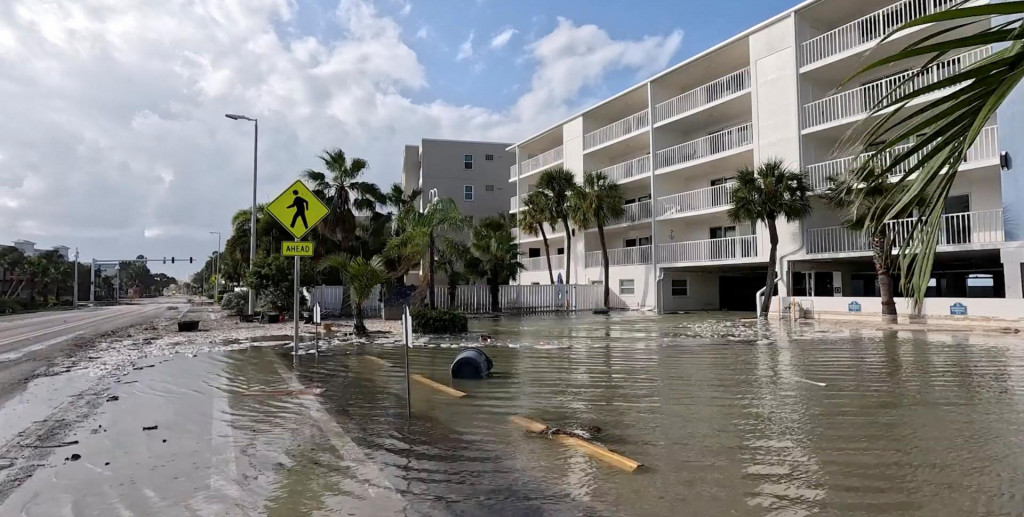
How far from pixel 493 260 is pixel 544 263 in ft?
33.0

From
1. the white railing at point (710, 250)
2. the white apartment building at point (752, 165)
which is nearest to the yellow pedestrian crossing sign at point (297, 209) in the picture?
the white apartment building at point (752, 165)

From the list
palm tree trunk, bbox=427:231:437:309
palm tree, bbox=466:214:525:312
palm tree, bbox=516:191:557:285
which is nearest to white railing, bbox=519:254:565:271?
palm tree, bbox=516:191:557:285

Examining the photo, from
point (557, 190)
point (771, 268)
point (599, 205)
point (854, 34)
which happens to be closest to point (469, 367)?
point (771, 268)

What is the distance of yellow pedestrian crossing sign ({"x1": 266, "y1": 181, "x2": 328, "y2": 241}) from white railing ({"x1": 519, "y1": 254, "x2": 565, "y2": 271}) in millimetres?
28838

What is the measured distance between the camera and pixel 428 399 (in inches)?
334

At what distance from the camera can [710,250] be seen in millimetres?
29016

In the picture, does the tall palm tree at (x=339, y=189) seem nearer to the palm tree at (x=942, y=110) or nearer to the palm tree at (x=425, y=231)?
the palm tree at (x=425, y=231)

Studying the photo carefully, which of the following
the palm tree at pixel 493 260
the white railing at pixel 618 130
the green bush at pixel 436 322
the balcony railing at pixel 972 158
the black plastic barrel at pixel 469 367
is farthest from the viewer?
the white railing at pixel 618 130

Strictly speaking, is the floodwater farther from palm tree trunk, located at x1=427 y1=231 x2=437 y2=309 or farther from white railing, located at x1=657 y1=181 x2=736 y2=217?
white railing, located at x1=657 y1=181 x2=736 y2=217

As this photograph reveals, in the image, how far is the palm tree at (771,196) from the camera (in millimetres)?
23391

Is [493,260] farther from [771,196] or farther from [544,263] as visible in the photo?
[771,196]

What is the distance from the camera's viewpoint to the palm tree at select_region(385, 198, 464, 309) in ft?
61.9

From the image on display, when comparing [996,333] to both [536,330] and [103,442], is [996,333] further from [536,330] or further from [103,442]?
[103,442]

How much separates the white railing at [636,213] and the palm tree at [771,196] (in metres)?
8.61
